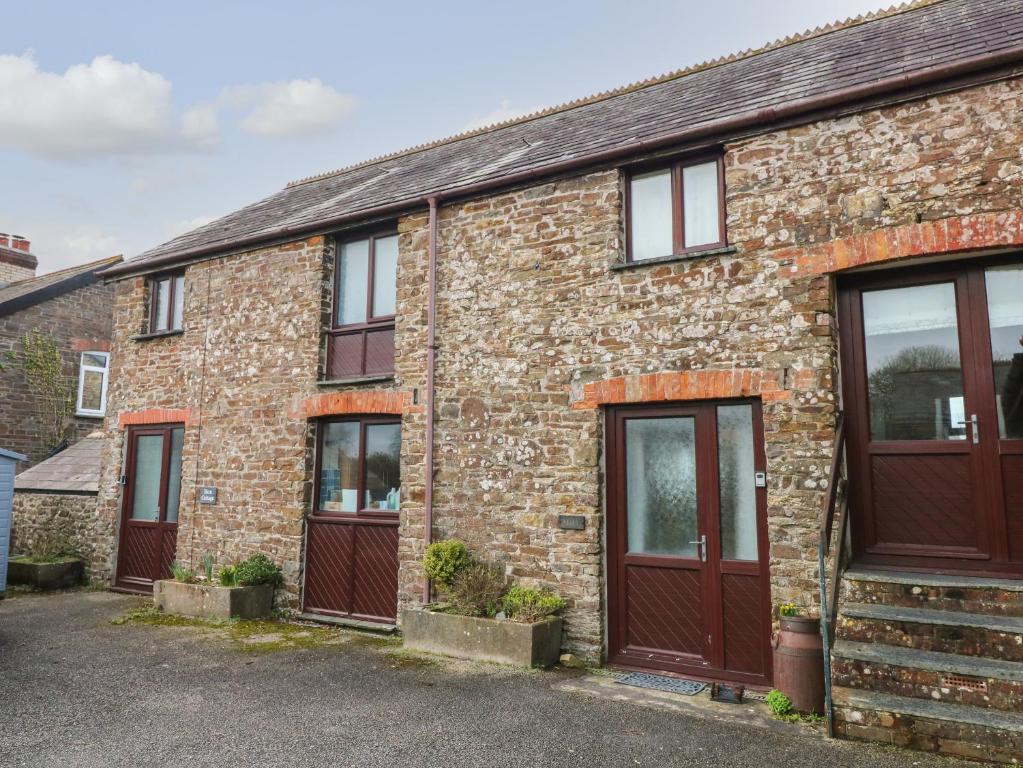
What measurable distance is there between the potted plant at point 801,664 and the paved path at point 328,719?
45cm

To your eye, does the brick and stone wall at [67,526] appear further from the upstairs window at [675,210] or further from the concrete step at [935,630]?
the concrete step at [935,630]

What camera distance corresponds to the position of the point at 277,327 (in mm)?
9836

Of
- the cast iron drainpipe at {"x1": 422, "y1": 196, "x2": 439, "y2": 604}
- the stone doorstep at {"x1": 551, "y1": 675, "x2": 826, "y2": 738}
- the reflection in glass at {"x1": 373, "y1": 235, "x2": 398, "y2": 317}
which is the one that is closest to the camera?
the stone doorstep at {"x1": 551, "y1": 675, "x2": 826, "y2": 738}

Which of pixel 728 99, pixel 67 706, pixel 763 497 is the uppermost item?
pixel 728 99

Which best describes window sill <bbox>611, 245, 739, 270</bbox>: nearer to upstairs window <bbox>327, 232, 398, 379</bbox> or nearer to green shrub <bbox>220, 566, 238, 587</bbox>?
upstairs window <bbox>327, 232, 398, 379</bbox>

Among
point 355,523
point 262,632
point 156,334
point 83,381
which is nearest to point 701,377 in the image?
point 355,523

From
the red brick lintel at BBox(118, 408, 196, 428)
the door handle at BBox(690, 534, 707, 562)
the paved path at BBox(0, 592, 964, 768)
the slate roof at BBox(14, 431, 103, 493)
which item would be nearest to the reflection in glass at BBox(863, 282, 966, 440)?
the door handle at BBox(690, 534, 707, 562)

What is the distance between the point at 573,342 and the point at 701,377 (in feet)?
4.73

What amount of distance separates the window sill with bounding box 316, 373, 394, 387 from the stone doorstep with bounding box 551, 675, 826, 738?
420cm

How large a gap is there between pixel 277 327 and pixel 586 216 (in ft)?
15.7

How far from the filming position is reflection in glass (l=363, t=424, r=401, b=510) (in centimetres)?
884

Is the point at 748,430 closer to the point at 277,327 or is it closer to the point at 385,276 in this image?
the point at 385,276

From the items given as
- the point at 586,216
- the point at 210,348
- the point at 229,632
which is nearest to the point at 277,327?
the point at 210,348

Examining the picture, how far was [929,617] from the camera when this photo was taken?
5051mm
